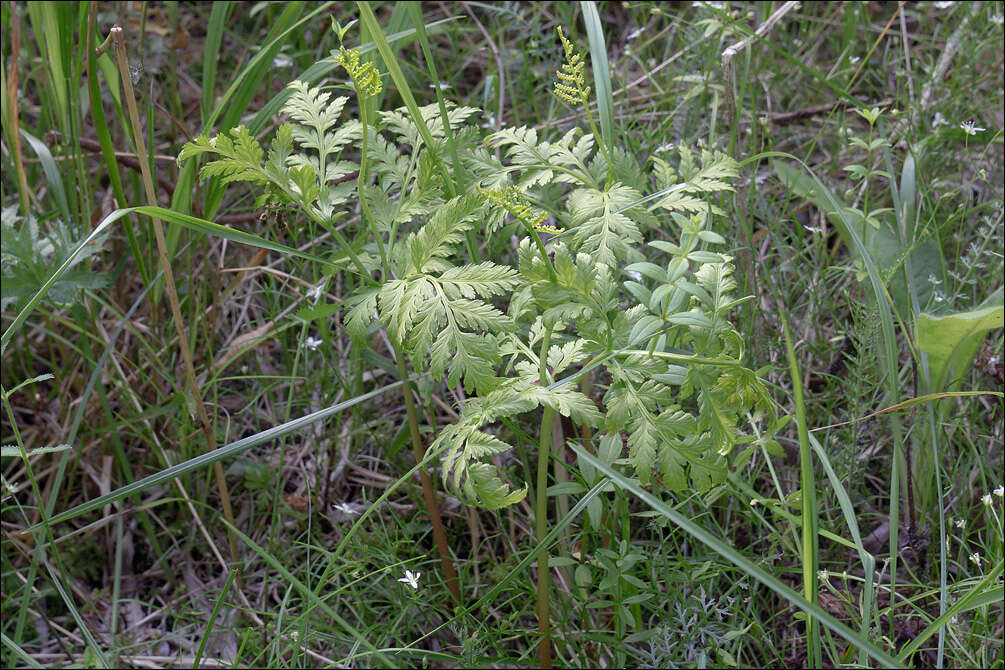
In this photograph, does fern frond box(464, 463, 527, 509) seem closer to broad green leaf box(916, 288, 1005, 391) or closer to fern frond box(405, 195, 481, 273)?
fern frond box(405, 195, 481, 273)

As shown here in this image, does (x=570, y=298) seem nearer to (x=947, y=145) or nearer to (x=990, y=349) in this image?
(x=990, y=349)

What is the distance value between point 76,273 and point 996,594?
6.98 feet

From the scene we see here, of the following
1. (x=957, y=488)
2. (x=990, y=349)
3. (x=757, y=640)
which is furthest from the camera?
(x=990, y=349)

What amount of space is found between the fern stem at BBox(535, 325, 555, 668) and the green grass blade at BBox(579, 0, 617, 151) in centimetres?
52

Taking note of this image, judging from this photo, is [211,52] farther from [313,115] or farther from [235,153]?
[235,153]

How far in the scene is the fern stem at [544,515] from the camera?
4.82ft

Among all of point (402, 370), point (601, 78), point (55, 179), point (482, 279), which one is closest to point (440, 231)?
point (482, 279)

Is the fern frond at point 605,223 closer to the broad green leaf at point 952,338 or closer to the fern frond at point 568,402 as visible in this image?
the fern frond at point 568,402

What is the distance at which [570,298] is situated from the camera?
55.9 inches

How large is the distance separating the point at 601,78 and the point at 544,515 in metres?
0.94

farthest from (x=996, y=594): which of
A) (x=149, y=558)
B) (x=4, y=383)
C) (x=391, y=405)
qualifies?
(x=4, y=383)

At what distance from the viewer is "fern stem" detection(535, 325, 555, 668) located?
4.82 ft

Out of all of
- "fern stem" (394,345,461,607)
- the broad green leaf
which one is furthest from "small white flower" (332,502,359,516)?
the broad green leaf

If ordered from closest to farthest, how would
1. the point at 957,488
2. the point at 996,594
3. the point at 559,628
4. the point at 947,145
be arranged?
the point at 996,594
the point at 559,628
the point at 957,488
the point at 947,145
